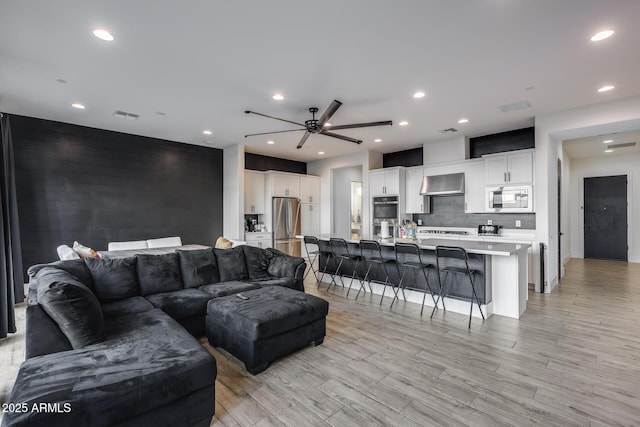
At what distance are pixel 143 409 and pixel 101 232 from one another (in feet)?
16.9

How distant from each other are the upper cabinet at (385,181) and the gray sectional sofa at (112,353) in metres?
4.96

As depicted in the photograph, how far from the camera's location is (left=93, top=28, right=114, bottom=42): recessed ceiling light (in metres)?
2.68

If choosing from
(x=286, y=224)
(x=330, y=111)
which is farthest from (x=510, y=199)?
(x=286, y=224)

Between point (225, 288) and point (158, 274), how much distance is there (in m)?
0.78

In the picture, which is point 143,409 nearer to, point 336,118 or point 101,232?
point 336,118

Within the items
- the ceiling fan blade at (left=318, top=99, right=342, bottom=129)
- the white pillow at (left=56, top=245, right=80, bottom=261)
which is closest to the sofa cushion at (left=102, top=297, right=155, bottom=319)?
the white pillow at (left=56, top=245, right=80, bottom=261)

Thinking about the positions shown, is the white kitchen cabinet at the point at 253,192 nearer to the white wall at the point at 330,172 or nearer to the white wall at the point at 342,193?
the white wall at the point at 330,172

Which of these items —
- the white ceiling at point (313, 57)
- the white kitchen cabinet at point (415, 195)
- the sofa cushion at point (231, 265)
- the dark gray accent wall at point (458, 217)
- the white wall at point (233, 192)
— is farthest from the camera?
the white kitchen cabinet at point (415, 195)

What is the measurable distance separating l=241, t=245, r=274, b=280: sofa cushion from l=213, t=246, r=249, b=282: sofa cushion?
0.07m

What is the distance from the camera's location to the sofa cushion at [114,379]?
1.50 m

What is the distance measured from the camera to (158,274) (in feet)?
11.6

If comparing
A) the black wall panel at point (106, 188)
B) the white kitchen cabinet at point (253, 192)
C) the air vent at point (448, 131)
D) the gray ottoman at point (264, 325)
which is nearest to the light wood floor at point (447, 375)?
the gray ottoman at point (264, 325)

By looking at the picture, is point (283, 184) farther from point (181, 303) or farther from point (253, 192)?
point (181, 303)

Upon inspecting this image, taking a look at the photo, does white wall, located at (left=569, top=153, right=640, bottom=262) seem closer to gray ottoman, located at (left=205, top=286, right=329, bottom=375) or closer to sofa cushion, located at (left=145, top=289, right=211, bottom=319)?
gray ottoman, located at (left=205, top=286, right=329, bottom=375)
